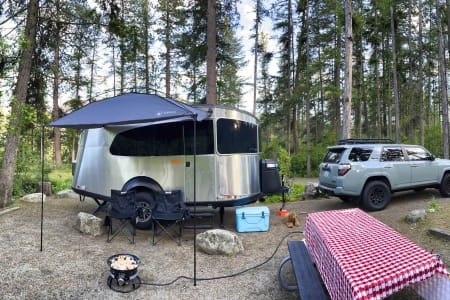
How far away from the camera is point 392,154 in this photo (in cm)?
697

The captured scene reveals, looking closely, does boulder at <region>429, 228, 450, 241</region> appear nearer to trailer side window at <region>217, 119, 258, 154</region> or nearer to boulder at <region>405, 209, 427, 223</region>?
boulder at <region>405, 209, 427, 223</region>

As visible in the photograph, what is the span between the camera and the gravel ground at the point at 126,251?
11.2 ft

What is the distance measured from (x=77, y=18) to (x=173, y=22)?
9.49 metres

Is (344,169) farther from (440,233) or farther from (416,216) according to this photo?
(440,233)

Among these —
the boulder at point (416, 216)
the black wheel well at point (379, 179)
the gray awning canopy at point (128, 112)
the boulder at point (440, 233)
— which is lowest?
the boulder at point (440, 233)

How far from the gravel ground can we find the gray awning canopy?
206cm

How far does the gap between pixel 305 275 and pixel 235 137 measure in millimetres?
3496

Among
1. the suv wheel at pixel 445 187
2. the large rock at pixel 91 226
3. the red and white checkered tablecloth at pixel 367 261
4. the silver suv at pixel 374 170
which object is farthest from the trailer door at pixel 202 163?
the suv wheel at pixel 445 187

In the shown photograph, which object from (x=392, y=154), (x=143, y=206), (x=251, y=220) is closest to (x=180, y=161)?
(x=143, y=206)

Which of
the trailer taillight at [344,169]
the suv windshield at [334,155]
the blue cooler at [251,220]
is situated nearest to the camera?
the blue cooler at [251,220]

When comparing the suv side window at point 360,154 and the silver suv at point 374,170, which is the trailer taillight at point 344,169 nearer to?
the silver suv at point 374,170

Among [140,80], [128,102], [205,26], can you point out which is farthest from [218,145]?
[140,80]

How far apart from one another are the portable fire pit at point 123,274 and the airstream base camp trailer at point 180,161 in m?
2.14

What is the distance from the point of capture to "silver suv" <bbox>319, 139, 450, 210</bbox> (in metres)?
6.54
